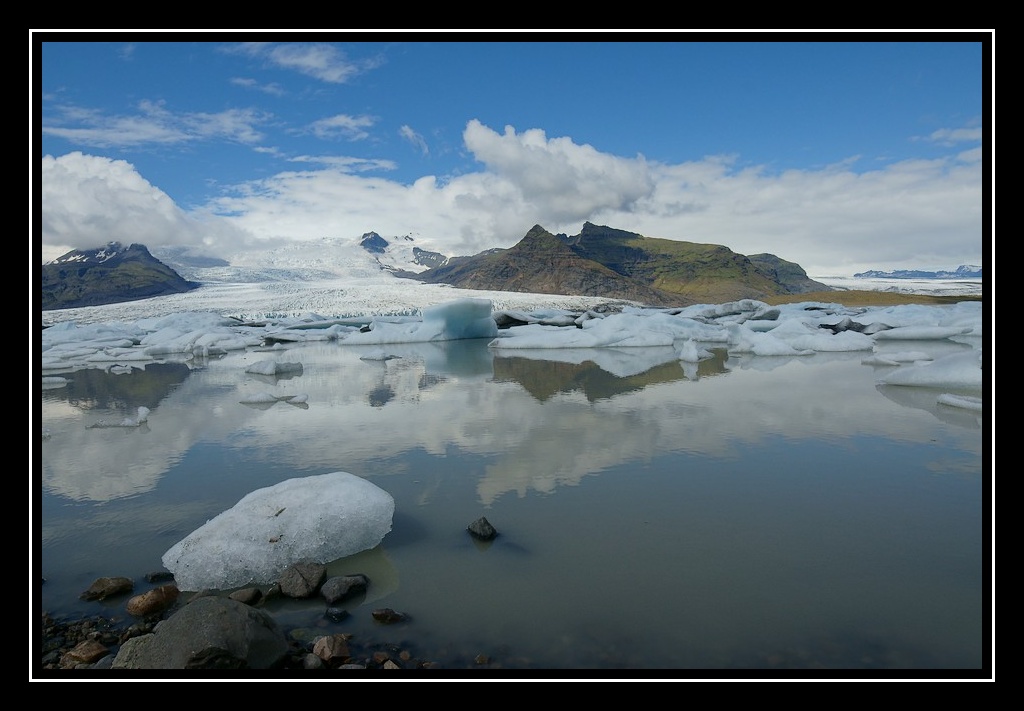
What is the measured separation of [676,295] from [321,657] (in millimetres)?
153674

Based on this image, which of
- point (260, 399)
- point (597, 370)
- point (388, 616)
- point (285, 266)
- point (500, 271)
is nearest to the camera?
point (388, 616)

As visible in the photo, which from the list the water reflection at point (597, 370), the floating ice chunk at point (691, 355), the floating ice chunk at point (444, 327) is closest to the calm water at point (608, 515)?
the water reflection at point (597, 370)

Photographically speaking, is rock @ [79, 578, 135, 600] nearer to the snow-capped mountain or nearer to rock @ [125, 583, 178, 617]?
rock @ [125, 583, 178, 617]

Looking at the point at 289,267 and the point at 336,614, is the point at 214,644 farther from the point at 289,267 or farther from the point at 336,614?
the point at 289,267

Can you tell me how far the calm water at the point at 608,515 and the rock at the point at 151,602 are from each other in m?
0.10

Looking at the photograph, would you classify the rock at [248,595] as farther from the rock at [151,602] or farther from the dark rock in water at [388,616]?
the dark rock in water at [388,616]

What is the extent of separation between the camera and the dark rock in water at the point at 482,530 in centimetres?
289

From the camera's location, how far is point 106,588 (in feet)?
8.05

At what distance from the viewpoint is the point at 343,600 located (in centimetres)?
238

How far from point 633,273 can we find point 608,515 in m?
175

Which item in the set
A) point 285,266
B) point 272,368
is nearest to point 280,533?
point 272,368
